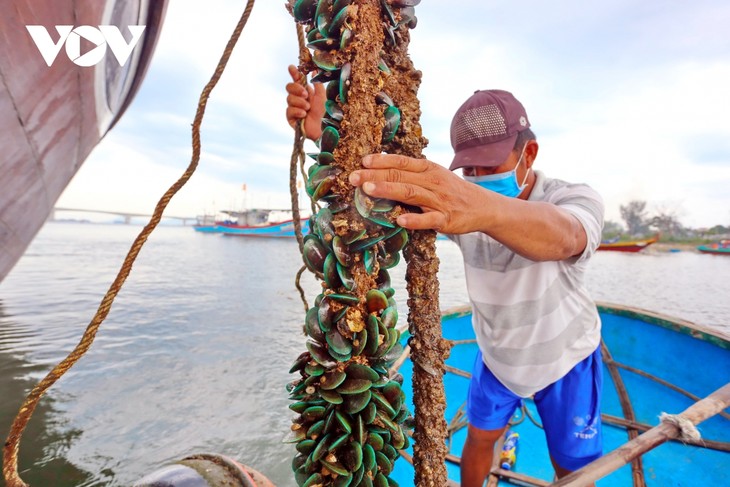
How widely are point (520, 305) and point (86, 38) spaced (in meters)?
3.18

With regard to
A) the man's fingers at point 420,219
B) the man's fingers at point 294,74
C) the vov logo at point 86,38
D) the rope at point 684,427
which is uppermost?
the vov logo at point 86,38

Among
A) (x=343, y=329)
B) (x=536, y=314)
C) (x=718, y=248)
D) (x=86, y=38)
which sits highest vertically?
(x=86, y=38)

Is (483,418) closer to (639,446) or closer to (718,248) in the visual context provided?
(639,446)

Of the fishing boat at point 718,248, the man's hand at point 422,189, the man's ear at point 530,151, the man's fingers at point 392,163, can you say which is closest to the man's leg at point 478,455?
the man's ear at point 530,151

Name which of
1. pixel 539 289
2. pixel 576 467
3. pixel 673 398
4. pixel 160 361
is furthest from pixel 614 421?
pixel 160 361

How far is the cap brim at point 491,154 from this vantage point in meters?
1.90

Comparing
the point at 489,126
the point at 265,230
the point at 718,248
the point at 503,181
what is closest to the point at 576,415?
the point at 503,181

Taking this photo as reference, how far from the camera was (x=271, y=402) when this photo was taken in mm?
5203

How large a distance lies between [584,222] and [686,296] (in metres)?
19.2

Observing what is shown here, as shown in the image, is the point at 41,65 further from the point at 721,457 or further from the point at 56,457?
the point at 721,457

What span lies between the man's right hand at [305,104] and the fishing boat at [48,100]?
5.21ft

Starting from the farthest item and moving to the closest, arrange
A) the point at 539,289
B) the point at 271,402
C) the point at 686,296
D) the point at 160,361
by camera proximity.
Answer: the point at 686,296 → the point at 160,361 → the point at 271,402 → the point at 539,289

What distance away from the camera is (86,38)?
2.29 m

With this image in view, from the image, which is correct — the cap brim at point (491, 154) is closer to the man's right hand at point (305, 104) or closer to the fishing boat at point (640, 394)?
the man's right hand at point (305, 104)
